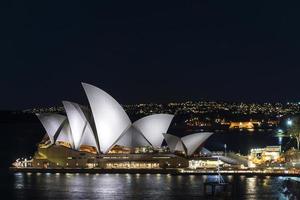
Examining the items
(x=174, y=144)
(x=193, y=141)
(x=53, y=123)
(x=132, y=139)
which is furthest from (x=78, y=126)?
(x=193, y=141)

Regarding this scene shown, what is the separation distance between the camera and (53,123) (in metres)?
72.8

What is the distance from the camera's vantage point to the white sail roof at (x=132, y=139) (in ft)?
236

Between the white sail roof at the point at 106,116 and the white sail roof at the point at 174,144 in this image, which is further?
the white sail roof at the point at 174,144

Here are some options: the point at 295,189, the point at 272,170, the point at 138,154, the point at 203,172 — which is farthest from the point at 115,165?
the point at 295,189

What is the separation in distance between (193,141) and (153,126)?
4.54m

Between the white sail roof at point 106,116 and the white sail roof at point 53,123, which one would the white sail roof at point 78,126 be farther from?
the white sail roof at point 53,123

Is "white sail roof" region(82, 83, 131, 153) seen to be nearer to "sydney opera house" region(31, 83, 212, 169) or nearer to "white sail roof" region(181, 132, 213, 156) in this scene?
"sydney opera house" region(31, 83, 212, 169)

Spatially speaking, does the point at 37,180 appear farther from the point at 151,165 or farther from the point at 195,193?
the point at 195,193

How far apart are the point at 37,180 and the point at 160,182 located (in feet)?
39.6

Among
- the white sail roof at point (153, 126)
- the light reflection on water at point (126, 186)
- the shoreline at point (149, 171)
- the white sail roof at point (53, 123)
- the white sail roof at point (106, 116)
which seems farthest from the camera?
the white sail roof at point (53, 123)

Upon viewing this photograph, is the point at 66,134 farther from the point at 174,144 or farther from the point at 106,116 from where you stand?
the point at 174,144

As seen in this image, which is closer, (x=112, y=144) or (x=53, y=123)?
(x=112, y=144)

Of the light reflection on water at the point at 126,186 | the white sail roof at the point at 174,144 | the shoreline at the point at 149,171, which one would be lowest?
the light reflection on water at the point at 126,186

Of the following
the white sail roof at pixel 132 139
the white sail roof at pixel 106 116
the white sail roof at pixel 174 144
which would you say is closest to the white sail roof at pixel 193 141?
the white sail roof at pixel 174 144
